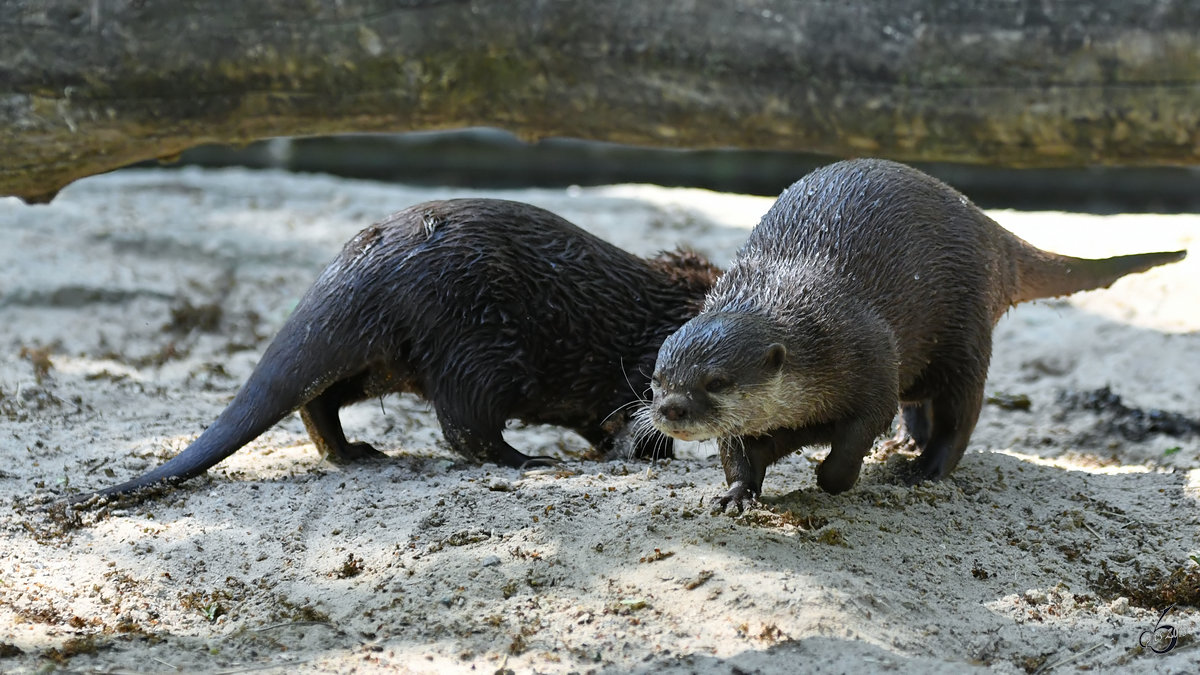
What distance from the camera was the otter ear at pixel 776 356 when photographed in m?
2.84

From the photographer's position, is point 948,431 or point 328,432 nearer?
point 948,431

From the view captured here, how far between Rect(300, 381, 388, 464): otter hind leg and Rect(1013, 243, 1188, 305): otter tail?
2.17 metres

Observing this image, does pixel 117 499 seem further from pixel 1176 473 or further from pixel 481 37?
pixel 1176 473

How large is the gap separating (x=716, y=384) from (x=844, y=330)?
417 millimetres

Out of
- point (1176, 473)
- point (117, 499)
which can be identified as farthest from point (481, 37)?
point (1176, 473)

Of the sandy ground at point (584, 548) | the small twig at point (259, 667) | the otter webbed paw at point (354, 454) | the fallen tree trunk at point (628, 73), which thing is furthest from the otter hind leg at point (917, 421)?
the small twig at point (259, 667)

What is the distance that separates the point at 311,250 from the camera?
21.3 feet

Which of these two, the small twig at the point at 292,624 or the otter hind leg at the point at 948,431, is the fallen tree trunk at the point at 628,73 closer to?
the otter hind leg at the point at 948,431

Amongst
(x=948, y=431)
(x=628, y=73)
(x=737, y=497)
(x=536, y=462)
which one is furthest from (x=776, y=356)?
(x=628, y=73)

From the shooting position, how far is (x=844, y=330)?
3029 mm

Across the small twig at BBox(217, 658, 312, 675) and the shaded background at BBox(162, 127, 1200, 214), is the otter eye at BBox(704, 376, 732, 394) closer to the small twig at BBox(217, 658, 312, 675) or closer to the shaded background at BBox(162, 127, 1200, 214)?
the small twig at BBox(217, 658, 312, 675)

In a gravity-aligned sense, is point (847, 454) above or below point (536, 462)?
above

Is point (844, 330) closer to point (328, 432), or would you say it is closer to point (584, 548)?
point (584, 548)

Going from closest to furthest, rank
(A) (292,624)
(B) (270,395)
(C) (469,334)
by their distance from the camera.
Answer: (A) (292,624), (B) (270,395), (C) (469,334)
